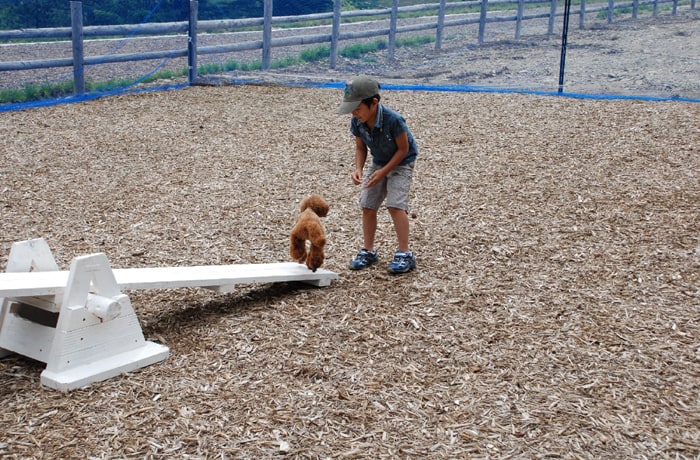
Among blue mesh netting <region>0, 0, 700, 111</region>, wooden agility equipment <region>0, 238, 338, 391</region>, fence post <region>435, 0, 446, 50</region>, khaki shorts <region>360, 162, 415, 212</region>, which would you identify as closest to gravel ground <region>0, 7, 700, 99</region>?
blue mesh netting <region>0, 0, 700, 111</region>

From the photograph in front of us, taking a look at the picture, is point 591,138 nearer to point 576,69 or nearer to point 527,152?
point 527,152

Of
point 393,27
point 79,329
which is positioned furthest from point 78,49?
point 79,329

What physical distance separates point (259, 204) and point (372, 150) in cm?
165

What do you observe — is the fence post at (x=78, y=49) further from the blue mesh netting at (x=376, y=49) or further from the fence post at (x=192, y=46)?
the fence post at (x=192, y=46)

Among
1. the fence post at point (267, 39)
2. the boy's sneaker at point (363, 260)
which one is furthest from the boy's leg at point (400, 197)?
the fence post at point (267, 39)

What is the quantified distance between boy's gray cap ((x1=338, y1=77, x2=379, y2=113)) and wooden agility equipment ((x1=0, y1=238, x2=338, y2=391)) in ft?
4.12

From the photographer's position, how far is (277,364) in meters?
3.42

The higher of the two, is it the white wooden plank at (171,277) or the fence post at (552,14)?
the fence post at (552,14)

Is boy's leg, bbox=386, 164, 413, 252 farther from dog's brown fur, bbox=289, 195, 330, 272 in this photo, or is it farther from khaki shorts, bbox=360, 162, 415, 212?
dog's brown fur, bbox=289, 195, 330, 272

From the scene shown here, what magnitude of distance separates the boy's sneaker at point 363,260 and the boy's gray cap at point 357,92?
90 cm

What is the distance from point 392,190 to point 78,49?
22.3 feet

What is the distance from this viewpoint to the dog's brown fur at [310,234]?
163 inches

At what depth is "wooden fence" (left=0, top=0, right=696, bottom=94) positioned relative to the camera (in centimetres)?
974

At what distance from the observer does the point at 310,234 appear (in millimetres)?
4160
